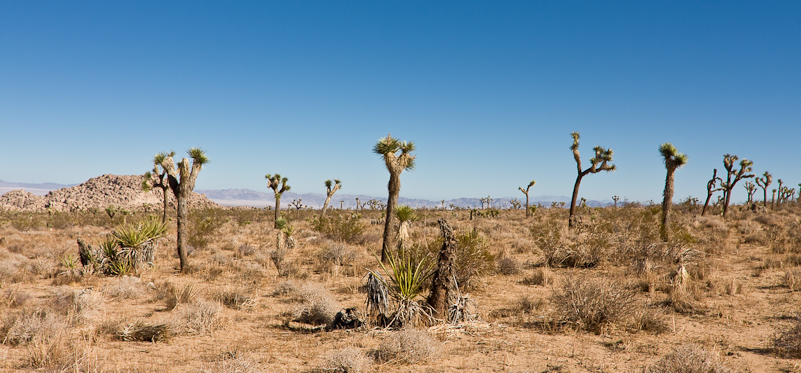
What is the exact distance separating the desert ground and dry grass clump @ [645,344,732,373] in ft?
0.07

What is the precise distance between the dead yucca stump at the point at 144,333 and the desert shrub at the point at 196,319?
0.18m

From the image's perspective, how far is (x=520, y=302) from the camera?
948 cm

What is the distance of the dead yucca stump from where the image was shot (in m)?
7.05

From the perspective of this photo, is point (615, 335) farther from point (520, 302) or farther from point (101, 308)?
point (101, 308)

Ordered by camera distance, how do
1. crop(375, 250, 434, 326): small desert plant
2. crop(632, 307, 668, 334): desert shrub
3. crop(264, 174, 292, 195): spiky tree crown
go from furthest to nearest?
crop(264, 174, 292, 195): spiky tree crown, crop(375, 250, 434, 326): small desert plant, crop(632, 307, 668, 334): desert shrub

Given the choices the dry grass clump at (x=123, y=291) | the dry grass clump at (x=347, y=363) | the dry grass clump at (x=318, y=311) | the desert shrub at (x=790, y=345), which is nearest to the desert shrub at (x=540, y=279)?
the desert shrub at (x=790, y=345)

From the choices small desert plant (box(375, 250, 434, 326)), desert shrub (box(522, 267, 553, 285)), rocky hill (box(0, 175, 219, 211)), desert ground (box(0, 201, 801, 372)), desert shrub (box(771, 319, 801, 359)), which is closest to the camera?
desert ground (box(0, 201, 801, 372))

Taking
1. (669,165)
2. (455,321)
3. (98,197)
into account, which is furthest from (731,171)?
(98,197)

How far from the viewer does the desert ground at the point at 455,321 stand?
6.04 metres

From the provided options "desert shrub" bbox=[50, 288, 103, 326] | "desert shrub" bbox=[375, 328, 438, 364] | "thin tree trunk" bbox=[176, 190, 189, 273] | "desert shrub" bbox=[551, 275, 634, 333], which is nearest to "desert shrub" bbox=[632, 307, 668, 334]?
"desert shrub" bbox=[551, 275, 634, 333]

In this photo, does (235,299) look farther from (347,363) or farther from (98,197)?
(98,197)

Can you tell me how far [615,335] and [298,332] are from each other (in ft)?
19.1

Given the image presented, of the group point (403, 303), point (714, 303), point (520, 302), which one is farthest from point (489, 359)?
point (714, 303)

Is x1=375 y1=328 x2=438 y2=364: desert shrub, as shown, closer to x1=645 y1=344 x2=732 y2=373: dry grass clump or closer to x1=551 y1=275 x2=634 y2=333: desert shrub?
x1=645 y1=344 x2=732 y2=373: dry grass clump
